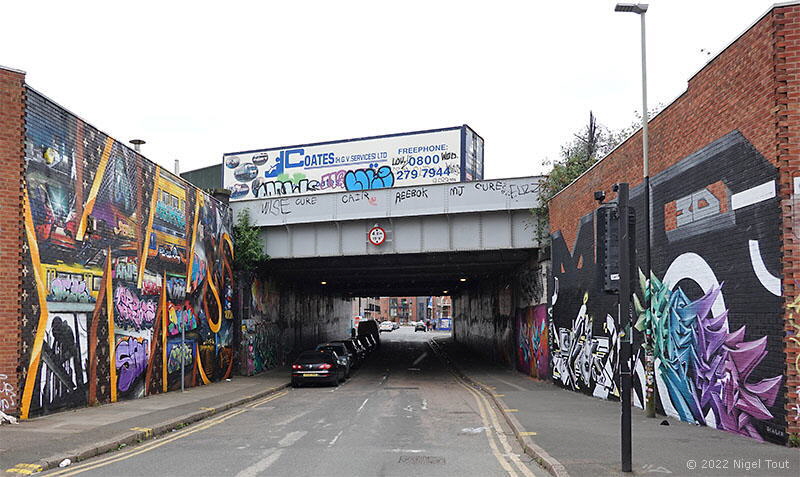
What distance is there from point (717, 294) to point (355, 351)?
27.3m

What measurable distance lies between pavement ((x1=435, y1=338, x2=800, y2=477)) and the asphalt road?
0.50m

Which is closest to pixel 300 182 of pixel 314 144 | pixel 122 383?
pixel 314 144

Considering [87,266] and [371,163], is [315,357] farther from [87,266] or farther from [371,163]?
[371,163]

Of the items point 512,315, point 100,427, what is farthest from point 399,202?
point 100,427

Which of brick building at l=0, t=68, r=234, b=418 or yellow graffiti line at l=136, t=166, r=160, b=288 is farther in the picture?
yellow graffiti line at l=136, t=166, r=160, b=288

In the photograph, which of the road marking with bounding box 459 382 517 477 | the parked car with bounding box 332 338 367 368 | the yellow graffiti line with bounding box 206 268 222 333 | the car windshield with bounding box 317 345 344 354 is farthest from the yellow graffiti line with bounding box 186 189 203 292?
the parked car with bounding box 332 338 367 368

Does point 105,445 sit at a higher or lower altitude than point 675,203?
lower

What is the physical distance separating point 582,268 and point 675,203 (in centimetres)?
680

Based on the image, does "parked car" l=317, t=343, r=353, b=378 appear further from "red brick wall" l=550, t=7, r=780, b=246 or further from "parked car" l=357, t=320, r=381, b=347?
"parked car" l=357, t=320, r=381, b=347

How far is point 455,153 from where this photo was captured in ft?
115

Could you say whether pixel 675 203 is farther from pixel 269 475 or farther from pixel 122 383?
pixel 122 383

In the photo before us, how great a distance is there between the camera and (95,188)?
18.2 metres

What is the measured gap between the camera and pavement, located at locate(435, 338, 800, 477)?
9.20m

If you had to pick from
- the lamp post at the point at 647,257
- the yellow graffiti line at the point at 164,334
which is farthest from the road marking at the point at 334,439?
the yellow graffiti line at the point at 164,334
